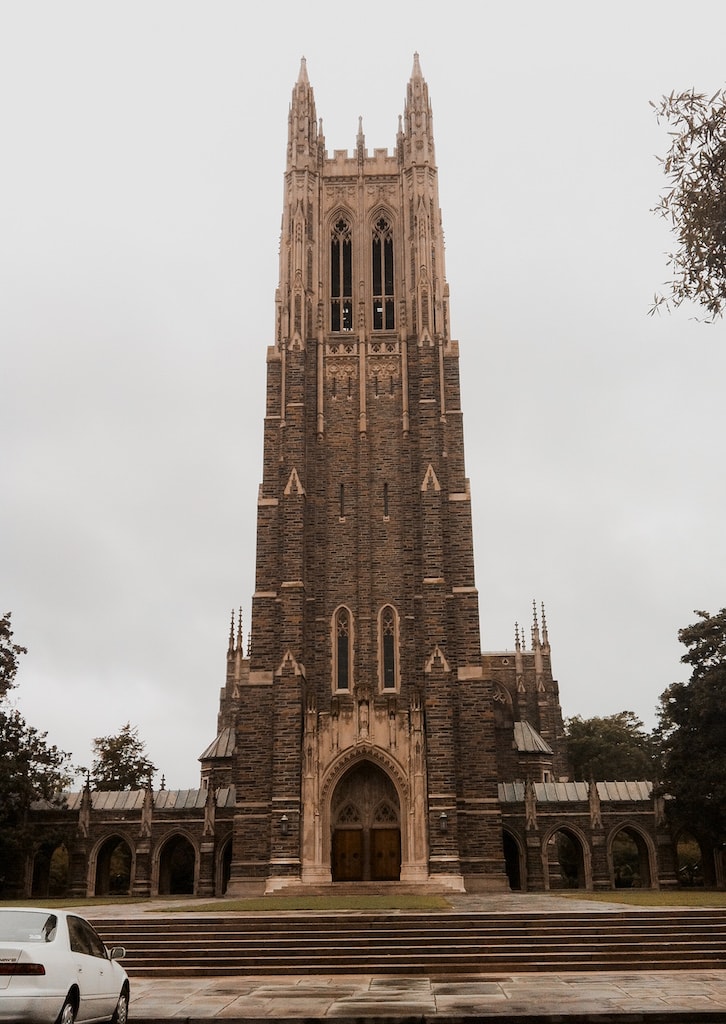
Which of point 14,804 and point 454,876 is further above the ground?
point 14,804

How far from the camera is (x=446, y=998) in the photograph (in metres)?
12.5

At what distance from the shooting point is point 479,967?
15.7 m

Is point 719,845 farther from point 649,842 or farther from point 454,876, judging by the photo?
point 454,876

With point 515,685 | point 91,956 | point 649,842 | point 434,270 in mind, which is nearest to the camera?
point 91,956

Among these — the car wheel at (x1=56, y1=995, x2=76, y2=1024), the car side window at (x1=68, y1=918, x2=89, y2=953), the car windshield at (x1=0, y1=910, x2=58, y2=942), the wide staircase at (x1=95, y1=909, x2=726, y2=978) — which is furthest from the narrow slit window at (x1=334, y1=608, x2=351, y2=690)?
the car wheel at (x1=56, y1=995, x2=76, y2=1024)

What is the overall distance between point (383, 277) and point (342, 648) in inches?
658

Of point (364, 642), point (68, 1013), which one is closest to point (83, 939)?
point (68, 1013)

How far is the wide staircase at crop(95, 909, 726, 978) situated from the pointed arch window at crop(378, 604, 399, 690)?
16.9 m

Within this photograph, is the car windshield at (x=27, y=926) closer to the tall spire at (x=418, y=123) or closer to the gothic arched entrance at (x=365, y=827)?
the gothic arched entrance at (x=365, y=827)

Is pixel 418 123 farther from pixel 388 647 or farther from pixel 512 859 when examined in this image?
pixel 512 859

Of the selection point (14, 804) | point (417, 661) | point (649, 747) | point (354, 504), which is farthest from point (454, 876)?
point (649, 747)

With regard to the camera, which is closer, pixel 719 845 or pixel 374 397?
pixel 719 845

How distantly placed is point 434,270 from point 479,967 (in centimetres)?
3127

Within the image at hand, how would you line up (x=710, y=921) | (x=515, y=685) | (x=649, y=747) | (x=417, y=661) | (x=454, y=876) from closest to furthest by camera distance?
(x=710, y=921)
(x=454, y=876)
(x=417, y=661)
(x=515, y=685)
(x=649, y=747)
